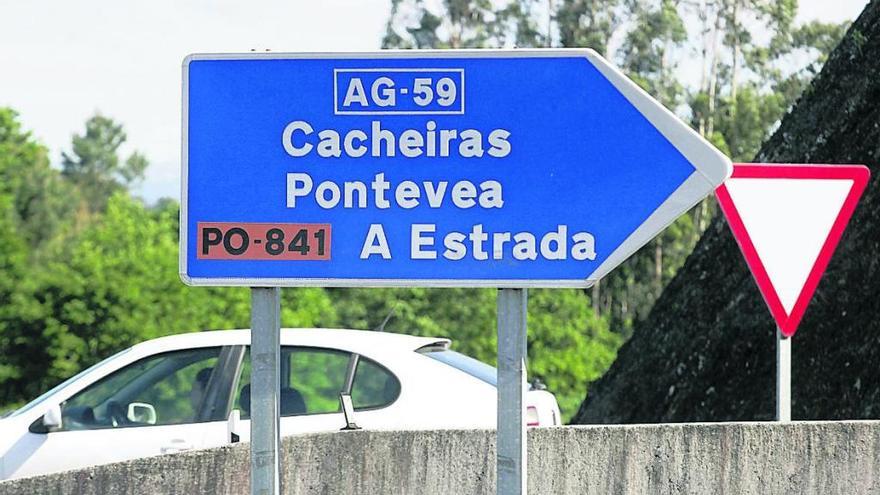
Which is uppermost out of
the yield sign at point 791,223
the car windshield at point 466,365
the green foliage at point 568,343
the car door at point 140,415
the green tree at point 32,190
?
the green tree at point 32,190

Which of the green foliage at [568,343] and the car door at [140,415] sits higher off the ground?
the car door at [140,415]

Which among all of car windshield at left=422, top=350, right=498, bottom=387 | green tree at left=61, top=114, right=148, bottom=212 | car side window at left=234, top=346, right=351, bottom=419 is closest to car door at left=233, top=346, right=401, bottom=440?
car side window at left=234, top=346, right=351, bottom=419

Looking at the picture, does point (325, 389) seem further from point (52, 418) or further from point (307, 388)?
point (52, 418)

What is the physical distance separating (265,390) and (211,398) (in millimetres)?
4710

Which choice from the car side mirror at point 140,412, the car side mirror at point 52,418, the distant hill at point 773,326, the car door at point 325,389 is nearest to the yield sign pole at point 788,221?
the distant hill at point 773,326

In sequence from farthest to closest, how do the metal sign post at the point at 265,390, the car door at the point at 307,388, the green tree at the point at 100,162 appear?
1. the green tree at the point at 100,162
2. the car door at the point at 307,388
3. the metal sign post at the point at 265,390

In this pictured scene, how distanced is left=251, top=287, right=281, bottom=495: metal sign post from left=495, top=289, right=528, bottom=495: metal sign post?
0.59m

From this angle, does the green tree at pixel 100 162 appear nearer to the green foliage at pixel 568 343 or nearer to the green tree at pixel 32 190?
the green tree at pixel 32 190

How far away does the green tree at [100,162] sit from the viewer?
124875mm

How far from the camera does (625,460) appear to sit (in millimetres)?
5246

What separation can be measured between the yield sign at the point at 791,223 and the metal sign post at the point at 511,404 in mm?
2586

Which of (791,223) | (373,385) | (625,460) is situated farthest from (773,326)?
(625,460)

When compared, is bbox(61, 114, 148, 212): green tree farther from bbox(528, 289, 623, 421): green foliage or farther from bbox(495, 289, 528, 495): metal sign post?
bbox(495, 289, 528, 495): metal sign post

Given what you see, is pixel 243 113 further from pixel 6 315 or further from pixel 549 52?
pixel 6 315
